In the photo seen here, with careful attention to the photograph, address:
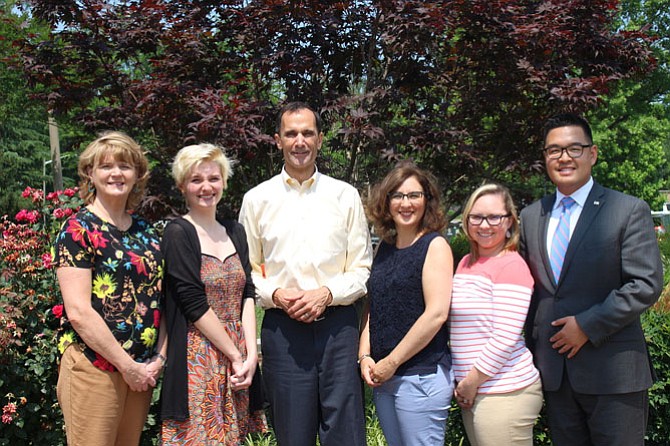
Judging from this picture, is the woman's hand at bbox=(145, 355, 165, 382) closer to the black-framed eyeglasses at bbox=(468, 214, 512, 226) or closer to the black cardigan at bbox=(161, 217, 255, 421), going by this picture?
the black cardigan at bbox=(161, 217, 255, 421)

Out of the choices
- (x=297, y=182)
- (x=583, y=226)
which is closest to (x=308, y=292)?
(x=297, y=182)

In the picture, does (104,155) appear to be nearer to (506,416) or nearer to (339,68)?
(506,416)

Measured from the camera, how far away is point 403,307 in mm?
2986

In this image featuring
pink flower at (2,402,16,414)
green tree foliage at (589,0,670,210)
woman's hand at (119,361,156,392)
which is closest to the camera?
woman's hand at (119,361,156,392)

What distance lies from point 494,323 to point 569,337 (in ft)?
1.24

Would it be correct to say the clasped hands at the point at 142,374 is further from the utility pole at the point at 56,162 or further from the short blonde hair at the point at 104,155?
the utility pole at the point at 56,162

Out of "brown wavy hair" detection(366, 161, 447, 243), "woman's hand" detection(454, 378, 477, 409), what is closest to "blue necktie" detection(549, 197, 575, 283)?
"brown wavy hair" detection(366, 161, 447, 243)

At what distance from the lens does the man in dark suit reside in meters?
2.74

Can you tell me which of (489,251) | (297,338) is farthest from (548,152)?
(297,338)

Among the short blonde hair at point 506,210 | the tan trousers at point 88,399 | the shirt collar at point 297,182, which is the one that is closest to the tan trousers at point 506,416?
the short blonde hair at point 506,210

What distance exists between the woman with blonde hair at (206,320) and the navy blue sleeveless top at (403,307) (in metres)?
0.69

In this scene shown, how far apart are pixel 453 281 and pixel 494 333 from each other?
14.2 inches

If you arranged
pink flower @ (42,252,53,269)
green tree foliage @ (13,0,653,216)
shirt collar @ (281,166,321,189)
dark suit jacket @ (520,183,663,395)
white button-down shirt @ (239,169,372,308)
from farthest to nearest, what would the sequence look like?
green tree foliage @ (13,0,653,216) → pink flower @ (42,252,53,269) → shirt collar @ (281,166,321,189) → white button-down shirt @ (239,169,372,308) → dark suit jacket @ (520,183,663,395)

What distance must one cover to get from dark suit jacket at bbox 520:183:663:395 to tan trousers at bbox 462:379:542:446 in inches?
6.8
